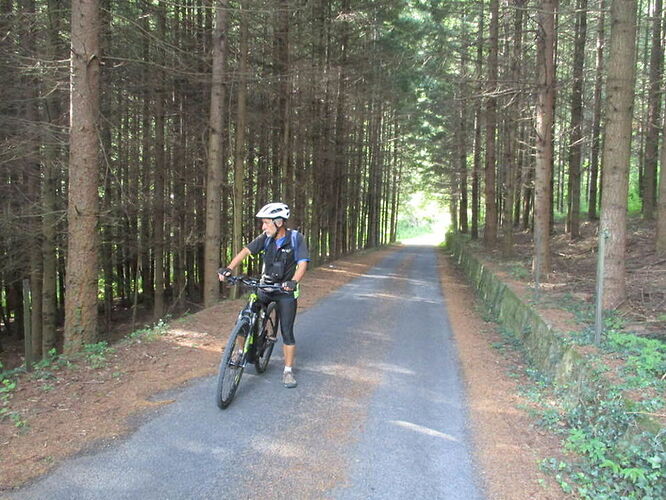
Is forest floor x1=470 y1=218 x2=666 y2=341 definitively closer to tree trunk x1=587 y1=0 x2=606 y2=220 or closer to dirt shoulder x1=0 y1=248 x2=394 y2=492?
tree trunk x1=587 y1=0 x2=606 y2=220

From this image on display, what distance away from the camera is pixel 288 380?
17.2 ft

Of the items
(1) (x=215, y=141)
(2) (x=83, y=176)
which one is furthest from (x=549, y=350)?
(1) (x=215, y=141)

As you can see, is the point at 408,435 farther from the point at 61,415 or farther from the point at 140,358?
the point at 140,358

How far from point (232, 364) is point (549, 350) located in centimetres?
397

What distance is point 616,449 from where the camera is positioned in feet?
11.9

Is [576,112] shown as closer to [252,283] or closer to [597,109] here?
[597,109]

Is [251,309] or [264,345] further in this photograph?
[264,345]

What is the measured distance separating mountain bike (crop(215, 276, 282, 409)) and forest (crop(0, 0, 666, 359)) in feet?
11.4

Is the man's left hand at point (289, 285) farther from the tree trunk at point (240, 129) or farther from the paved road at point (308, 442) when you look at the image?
the tree trunk at point (240, 129)

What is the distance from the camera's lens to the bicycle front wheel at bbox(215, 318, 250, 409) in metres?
4.46

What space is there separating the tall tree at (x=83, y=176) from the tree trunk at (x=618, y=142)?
7.57 meters

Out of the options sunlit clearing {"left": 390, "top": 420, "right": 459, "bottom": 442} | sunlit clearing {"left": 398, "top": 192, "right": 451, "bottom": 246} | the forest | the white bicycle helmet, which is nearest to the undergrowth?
the forest

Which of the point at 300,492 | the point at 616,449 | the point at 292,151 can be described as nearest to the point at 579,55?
the point at 292,151

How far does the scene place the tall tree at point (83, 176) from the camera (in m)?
6.91
